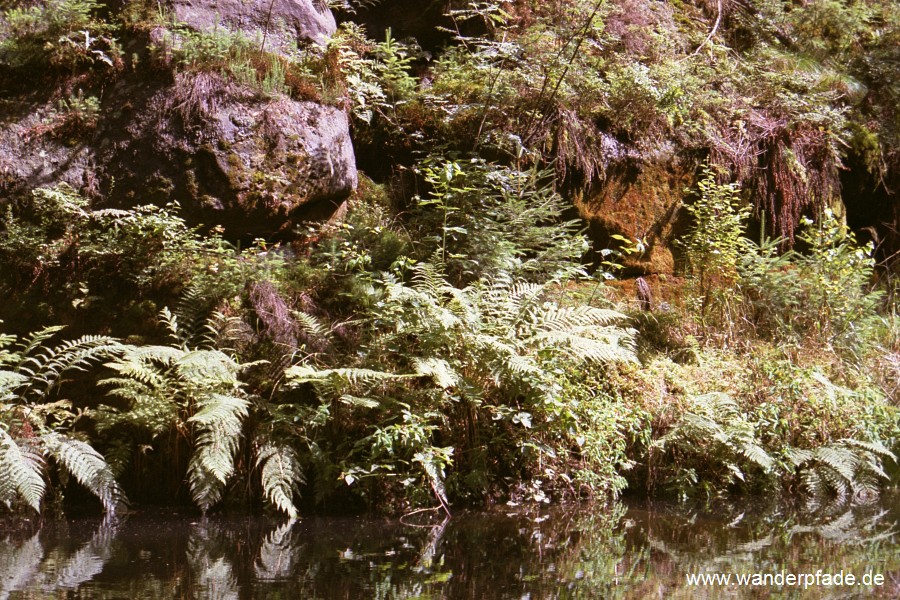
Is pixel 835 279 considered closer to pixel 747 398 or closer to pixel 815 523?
pixel 747 398

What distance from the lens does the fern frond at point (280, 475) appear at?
4824mm

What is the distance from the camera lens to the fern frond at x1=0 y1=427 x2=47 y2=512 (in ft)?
14.5

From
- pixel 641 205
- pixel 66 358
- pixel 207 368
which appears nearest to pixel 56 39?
pixel 66 358

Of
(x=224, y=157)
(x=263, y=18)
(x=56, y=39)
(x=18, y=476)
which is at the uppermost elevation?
(x=263, y=18)

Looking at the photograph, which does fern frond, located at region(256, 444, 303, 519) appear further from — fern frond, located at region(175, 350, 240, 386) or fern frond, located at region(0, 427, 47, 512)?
fern frond, located at region(0, 427, 47, 512)

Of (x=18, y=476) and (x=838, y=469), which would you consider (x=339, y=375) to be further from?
(x=838, y=469)

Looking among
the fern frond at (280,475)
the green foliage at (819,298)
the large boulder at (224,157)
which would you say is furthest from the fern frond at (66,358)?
the green foliage at (819,298)

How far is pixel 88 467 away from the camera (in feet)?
15.8

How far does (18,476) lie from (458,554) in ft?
8.51

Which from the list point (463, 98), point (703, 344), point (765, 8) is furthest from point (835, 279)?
point (765, 8)

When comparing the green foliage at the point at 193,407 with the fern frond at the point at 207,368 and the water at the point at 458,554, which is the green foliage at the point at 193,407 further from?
the water at the point at 458,554

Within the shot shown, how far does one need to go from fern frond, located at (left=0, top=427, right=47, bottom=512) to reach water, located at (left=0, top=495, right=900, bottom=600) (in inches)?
8.4

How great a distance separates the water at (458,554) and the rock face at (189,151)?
9.09 feet

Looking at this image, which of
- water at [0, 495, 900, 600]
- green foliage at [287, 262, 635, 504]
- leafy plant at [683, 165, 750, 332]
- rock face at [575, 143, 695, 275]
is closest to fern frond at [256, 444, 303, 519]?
water at [0, 495, 900, 600]
